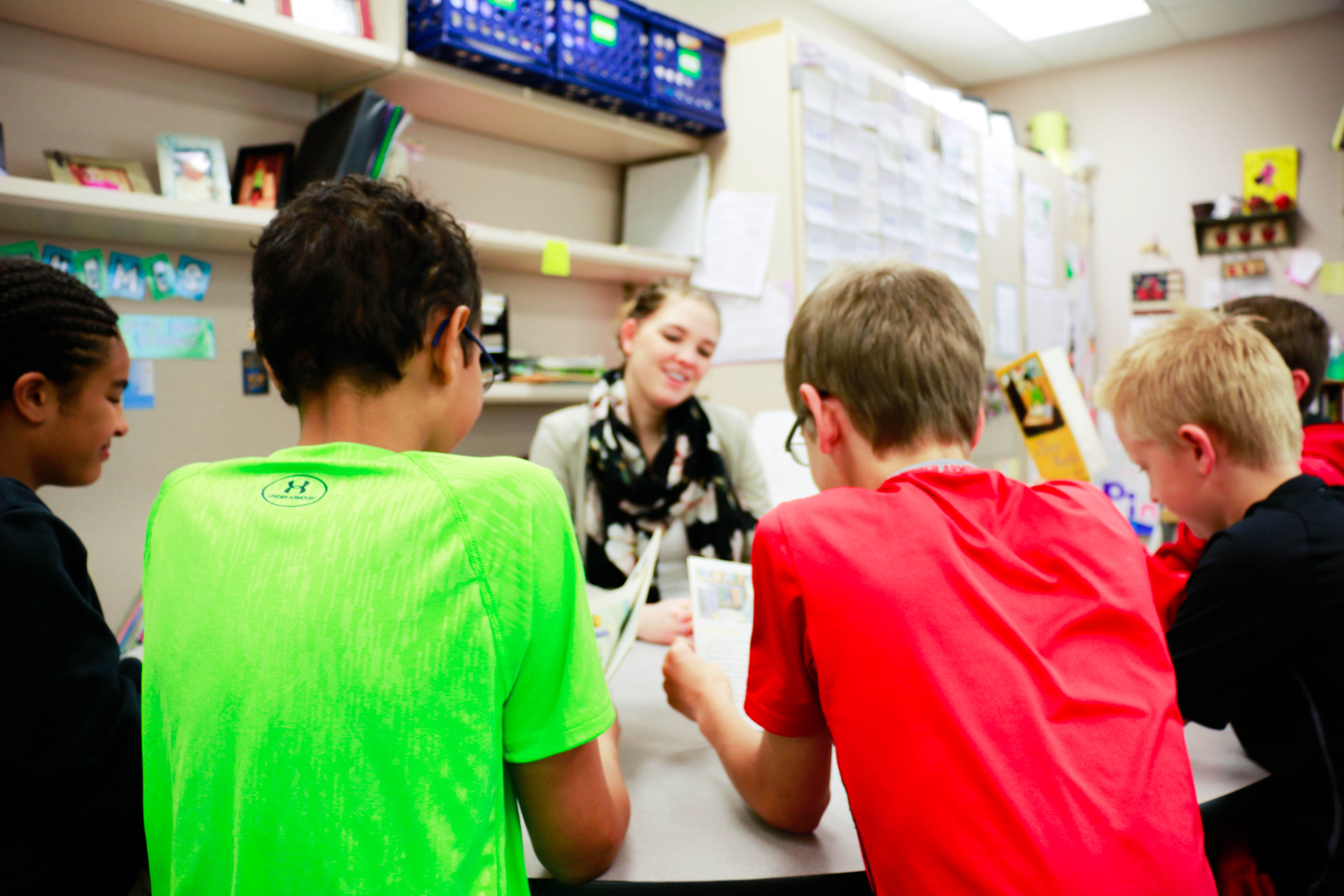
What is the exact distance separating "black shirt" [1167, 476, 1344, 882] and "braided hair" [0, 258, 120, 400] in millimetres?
1513

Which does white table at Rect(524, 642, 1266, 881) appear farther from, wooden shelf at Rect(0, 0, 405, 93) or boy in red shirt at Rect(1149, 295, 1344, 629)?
wooden shelf at Rect(0, 0, 405, 93)

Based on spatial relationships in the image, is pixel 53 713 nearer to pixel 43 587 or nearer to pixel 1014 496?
pixel 43 587

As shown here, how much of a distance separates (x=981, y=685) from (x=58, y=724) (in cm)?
88

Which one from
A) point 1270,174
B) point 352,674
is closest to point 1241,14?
point 1270,174

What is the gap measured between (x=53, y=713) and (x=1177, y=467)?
4.65 ft

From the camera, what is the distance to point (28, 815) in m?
0.82

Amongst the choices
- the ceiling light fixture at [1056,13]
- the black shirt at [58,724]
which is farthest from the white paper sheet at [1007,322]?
the black shirt at [58,724]

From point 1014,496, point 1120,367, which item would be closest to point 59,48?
point 1014,496

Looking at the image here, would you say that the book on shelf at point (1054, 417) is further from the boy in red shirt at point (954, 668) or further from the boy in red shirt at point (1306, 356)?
the boy in red shirt at point (954, 668)

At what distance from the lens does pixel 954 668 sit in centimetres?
69

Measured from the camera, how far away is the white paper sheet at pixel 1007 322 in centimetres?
349

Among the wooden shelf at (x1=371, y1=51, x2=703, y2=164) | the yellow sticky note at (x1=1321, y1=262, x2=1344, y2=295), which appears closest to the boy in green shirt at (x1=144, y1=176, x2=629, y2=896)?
the wooden shelf at (x1=371, y1=51, x2=703, y2=164)

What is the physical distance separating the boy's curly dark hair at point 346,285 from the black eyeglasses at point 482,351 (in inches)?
0.6

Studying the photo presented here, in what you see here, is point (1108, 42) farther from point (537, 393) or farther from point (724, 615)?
point (724, 615)
